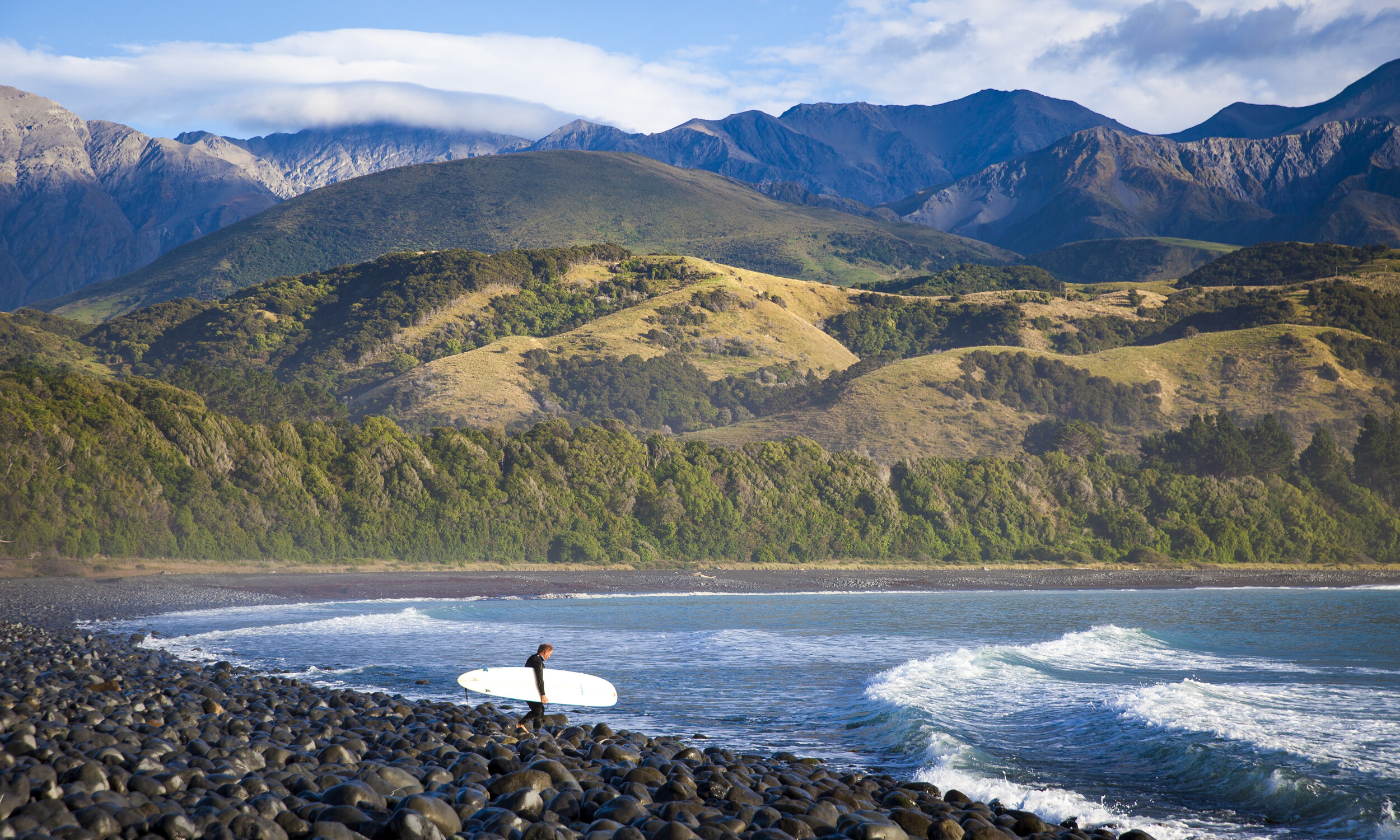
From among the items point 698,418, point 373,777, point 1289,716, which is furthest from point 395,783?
point 698,418

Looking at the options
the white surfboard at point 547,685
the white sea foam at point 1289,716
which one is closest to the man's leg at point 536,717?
the white surfboard at point 547,685

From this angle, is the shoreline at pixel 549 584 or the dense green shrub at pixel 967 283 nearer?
the shoreline at pixel 549 584

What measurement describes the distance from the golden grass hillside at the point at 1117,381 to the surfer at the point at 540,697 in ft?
260

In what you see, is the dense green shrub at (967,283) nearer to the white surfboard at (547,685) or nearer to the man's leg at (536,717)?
the white surfboard at (547,685)

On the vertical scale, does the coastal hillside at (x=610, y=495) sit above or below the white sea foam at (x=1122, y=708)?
above

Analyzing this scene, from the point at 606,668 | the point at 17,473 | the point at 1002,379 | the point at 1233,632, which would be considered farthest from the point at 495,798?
the point at 1002,379

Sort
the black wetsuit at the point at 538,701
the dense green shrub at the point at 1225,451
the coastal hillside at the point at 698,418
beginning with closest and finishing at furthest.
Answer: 1. the black wetsuit at the point at 538,701
2. the coastal hillside at the point at 698,418
3. the dense green shrub at the point at 1225,451

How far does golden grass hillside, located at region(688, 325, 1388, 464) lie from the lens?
98938 millimetres

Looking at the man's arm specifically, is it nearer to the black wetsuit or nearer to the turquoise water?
the black wetsuit

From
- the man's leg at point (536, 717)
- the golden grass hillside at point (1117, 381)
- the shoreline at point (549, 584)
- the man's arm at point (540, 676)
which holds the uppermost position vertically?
the golden grass hillside at point (1117, 381)

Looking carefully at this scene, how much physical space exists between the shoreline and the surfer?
19.9 meters

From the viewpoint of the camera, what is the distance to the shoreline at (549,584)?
116 feet

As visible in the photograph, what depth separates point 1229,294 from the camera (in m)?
144

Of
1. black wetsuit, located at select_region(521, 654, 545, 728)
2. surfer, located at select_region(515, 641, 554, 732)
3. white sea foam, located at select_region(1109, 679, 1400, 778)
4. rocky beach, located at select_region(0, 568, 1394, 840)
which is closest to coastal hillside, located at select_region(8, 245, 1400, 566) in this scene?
rocky beach, located at select_region(0, 568, 1394, 840)
